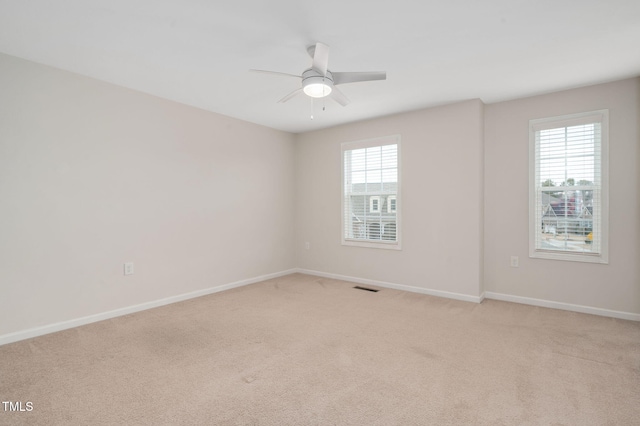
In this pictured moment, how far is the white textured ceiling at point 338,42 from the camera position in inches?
82.3

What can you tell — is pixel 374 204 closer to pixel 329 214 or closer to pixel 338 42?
pixel 329 214

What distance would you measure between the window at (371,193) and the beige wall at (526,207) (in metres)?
1.20

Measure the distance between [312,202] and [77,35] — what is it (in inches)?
146

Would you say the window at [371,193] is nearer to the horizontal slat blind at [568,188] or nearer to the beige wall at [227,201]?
the beige wall at [227,201]

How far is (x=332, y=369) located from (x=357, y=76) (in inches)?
87.5

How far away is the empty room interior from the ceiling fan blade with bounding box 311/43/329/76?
2cm

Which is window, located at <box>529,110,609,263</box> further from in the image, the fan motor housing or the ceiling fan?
the fan motor housing

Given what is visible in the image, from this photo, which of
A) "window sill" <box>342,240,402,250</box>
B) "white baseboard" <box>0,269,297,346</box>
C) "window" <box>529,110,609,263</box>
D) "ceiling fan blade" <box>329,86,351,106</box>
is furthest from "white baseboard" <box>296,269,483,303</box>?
"ceiling fan blade" <box>329,86,351,106</box>

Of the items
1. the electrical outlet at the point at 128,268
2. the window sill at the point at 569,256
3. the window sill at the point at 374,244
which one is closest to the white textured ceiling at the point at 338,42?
the window sill at the point at 569,256

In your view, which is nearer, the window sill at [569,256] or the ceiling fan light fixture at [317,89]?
the ceiling fan light fixture at [317,89]

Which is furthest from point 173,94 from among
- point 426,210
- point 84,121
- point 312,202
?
point 426,210

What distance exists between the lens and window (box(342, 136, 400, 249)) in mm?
4582

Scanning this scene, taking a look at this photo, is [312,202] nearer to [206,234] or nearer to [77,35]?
[206,234]

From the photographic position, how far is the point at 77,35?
2395mm
